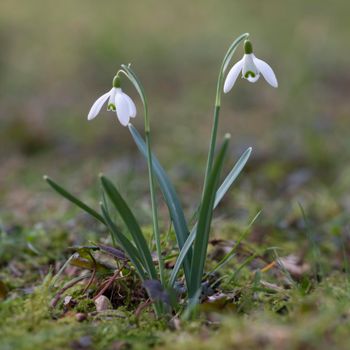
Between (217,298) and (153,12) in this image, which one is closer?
(217,298)

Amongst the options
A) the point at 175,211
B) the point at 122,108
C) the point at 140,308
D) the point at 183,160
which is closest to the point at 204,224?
the point at 175,211

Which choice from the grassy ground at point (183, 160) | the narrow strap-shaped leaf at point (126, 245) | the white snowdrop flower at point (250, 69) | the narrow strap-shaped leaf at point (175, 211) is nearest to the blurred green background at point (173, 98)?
the grassy ground at point (183, 160)

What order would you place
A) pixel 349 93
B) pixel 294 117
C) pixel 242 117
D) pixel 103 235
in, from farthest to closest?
1. pixel 349 93
2. pixel 242 117
3. pixel 294 117
4. pixel 103 235

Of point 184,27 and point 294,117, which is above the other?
point 184,27

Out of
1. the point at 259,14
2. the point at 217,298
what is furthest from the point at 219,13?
the point at 217,298

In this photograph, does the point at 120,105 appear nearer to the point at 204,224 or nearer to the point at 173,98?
the point at 204,224

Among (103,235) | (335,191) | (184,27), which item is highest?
(184,27)

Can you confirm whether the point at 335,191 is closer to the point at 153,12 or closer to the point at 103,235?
the point at 103,235

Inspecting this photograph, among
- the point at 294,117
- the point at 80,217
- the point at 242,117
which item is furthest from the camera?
the point at 242,117
